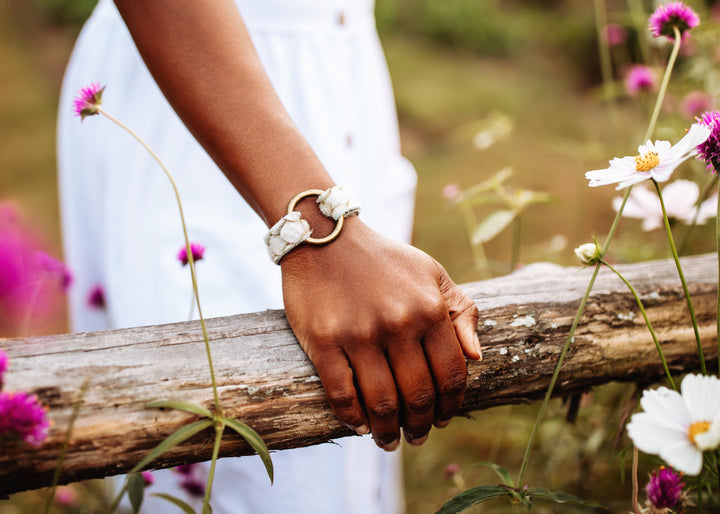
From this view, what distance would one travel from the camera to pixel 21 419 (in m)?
0.44

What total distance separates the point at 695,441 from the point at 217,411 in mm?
402

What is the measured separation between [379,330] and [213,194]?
1.64ft

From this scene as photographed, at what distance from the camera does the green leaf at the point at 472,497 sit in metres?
0.52

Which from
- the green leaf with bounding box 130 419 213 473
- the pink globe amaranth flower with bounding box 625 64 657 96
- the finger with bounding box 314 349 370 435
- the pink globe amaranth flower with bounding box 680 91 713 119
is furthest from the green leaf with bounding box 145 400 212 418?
the pink globe amaranth flower with bounding box 680 91 713 119

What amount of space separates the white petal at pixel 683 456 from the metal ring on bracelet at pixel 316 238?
34 centimetres

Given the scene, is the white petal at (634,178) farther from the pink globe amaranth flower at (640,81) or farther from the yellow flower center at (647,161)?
the pink globe amaranth flower at (640,81)

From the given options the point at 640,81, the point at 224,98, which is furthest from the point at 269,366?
the point at 640,81

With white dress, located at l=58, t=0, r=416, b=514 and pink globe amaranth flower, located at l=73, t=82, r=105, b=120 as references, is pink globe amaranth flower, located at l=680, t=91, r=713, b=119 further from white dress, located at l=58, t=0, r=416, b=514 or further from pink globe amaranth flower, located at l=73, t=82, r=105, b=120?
pink globe amaranth flower, located at l=73, t=82, r=105, b=120

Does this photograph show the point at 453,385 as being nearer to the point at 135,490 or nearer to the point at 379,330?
the point at 379,330

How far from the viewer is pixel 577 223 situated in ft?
8.22

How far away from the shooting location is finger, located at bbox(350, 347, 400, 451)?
531mm

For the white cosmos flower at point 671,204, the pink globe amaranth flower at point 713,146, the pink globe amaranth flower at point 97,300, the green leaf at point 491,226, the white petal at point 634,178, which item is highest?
the pink globe amaranth flower at point 97,300

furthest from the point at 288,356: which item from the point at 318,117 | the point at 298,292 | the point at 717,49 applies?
the point at 717,49

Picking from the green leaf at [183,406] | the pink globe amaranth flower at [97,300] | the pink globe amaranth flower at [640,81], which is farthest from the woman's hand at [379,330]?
the pink globe amaranth flower at [640,81]
